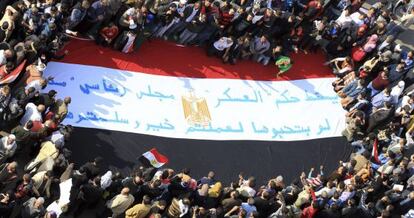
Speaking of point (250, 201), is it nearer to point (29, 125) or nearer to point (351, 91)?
point (29, 125)

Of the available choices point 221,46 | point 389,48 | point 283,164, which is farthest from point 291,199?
point 389,48

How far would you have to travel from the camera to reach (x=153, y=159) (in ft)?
58.3

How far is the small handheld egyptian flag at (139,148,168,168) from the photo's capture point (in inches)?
699

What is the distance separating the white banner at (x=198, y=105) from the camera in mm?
18609

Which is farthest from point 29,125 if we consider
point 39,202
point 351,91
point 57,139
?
point 351,91

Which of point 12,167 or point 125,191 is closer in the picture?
point 12,167

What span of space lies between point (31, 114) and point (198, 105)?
15.9ft

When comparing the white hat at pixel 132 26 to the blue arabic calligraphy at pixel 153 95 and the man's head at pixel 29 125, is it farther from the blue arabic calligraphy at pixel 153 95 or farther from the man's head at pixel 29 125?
the man's head at pixel 29 125

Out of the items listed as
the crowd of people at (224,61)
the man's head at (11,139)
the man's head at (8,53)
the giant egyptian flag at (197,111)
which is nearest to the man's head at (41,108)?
the crowd of people at (224,61)

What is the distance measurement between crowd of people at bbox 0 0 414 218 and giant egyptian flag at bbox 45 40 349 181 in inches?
13.8

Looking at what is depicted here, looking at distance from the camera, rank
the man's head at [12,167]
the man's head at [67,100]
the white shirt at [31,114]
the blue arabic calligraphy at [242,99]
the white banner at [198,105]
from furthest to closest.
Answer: the blue arabic calligraphy at [242,99] → the white banner at [198,105] → the man's head at [67,100] → the white shirt at [31,114] → the man's head at [12,167]

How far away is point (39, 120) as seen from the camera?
1633 centimetres

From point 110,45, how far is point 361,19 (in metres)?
7.11

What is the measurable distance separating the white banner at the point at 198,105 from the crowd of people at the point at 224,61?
0.56 metres
